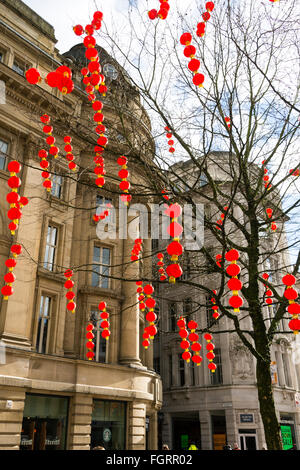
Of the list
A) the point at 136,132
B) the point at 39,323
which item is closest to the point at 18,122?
the point at 39,323

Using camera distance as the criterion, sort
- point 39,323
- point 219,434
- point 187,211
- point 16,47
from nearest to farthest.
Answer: point 187,211 < point 39,323 < point 16,47 < point 219,434

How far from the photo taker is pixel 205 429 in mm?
26391

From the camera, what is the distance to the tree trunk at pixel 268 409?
5.96 m

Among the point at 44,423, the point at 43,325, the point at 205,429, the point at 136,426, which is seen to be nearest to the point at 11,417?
the point at 44,423

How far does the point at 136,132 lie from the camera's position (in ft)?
24.9

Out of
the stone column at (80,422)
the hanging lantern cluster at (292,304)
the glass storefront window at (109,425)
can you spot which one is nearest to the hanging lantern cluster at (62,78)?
the hanging lantern cluster at (292,304)

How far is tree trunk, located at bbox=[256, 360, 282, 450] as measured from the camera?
5961mm

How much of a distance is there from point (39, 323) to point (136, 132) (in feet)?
39.1

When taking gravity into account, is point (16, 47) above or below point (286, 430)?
above

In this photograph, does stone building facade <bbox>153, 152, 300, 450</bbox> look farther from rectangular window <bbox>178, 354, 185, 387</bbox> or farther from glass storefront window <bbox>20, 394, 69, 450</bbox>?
glass storefront window <bbox>20, 394, 69, 450</bbox>

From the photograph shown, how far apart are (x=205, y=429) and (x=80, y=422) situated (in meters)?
13.8

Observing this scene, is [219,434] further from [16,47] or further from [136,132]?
[16,47]

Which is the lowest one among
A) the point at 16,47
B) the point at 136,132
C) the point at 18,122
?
the point at 136,132
